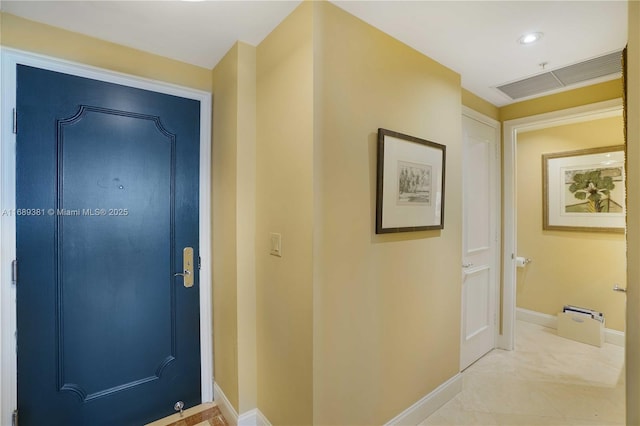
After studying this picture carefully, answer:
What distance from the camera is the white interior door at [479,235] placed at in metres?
2.55

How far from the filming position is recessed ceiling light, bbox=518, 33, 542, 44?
1.74 meters

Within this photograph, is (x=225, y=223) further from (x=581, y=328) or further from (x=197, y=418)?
(x=581, y=328)

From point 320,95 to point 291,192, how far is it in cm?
50

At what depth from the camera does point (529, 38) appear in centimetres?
176

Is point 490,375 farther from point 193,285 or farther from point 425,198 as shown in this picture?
point 193,285

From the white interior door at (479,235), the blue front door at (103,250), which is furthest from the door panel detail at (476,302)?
the blue front door at (103,250)

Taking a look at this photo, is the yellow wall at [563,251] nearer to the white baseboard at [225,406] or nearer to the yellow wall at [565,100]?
the yellow wall at [565,100]

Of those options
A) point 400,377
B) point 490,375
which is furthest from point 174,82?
point 490,375

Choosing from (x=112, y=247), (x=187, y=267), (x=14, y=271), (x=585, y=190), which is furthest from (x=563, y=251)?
(x=14, y=271)

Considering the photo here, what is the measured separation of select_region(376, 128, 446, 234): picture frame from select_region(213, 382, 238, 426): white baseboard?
57.9 inches

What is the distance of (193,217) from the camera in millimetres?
2086

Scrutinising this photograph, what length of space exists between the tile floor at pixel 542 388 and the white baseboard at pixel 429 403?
0.04m

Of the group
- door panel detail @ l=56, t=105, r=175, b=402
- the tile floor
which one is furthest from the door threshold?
the tile floor

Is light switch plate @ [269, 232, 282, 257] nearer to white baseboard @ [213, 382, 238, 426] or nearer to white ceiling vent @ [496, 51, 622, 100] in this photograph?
white baseboard @ [213, 382, 238, 426]
